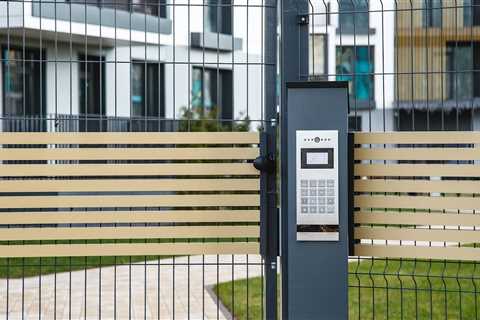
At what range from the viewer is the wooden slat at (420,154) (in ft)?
19.7

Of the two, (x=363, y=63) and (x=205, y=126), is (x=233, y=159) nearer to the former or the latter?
(x=205, y=126)

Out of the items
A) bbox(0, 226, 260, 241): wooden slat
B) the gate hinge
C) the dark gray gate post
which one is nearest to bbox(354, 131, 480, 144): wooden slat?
the dark gray gate post

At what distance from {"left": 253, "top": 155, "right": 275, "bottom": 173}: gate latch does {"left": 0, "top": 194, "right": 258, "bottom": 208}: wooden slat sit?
217 millimetres

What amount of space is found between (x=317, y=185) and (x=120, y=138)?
1466 millimetres

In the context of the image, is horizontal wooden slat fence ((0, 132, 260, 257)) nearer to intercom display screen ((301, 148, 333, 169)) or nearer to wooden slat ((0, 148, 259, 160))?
wooden slat ((0, 148, 259, 160))

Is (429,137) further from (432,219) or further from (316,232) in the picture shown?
(316,232)

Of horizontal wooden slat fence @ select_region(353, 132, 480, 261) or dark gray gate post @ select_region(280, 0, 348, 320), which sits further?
horizontal wooden slat fence @ select_region(353, 132, 480, 261)

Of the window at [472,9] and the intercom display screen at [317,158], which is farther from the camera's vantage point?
the window at [472,9]

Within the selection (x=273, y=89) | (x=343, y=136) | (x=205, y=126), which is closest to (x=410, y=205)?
(x=343, y=136)

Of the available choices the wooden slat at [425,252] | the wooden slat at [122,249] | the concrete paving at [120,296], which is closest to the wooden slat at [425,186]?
the wooden slat at [425,252]

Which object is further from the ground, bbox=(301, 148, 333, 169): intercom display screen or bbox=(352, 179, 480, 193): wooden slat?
bbox=(301, 148, 333, 169): intercom display screen

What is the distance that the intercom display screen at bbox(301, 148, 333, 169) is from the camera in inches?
227

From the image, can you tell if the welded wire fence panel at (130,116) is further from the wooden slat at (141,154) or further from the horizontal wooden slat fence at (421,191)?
the horizontal wooden slat fence at (421,191)

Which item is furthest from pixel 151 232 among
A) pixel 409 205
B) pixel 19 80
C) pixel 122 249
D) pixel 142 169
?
pixel 19 80
